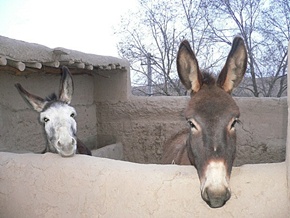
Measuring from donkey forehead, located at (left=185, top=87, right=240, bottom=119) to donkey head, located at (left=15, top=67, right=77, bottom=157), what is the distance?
116 centimetres

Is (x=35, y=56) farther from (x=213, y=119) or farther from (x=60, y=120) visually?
(x=213, y=119)

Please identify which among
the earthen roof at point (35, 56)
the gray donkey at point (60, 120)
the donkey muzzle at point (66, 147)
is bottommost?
the donkey muzzle at point (66, 147)

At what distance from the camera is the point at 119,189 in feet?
7.84

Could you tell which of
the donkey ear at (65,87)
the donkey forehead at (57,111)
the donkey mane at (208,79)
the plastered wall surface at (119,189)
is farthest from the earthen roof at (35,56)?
the donkey mane at (208,79)

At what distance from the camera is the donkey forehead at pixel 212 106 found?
2.16 meters

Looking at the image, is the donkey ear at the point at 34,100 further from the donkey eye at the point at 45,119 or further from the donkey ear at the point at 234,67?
the donkey ear at the point at 234,67

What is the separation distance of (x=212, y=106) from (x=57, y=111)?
1.78 metres

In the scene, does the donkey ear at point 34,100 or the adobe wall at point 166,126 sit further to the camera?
the adobe wall at point 166,126

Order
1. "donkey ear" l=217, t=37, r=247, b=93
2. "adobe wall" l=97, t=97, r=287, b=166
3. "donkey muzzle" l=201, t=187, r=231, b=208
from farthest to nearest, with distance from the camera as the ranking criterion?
Result: "adobe wall" l=97, t=97, r=287, b=166 → "donkey ear" l=217, t=37, r=247, b=93 → "donkey muzzle" l=201, t=187, r=231, b=208

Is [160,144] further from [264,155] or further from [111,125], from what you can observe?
[264,155]

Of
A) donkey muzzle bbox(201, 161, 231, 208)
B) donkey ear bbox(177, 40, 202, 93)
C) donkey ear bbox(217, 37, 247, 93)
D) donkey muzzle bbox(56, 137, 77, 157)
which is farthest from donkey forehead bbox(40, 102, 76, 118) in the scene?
donkey muzzle bbox(201, 161, 231, 208)

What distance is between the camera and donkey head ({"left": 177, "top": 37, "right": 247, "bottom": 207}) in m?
1.89

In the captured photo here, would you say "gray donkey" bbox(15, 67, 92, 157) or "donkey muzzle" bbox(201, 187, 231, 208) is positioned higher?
"gray donkey" bbox(15, 67, 92, 157)

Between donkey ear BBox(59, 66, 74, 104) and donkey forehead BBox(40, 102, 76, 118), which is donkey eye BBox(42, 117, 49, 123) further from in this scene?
donkey ear BBox(59, 66, 74, 104)
